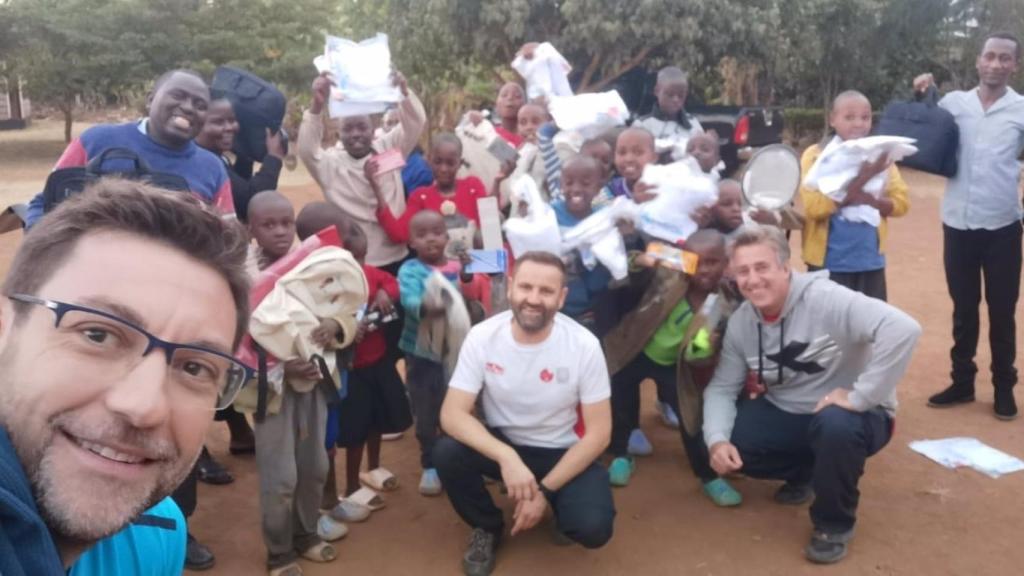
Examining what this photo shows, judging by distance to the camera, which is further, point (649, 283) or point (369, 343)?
point (649, 283)

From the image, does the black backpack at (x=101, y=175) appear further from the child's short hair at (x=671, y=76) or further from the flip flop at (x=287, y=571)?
the child's short hair at (x=671, y=76)

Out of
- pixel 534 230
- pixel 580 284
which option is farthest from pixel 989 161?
pixel 534 230

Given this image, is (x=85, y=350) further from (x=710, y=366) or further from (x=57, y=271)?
(x=710, y=366)

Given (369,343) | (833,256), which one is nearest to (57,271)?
(369,343)

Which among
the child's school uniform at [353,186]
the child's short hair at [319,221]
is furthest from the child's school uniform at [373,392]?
the child's school uniform at [353,186]

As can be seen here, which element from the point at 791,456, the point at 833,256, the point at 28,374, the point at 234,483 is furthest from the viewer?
the point at 833,256

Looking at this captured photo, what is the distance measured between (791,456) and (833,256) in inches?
53.7

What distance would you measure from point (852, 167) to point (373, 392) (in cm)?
274

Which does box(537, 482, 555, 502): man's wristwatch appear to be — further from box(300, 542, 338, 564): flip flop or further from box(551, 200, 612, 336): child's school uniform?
box(551, 200, 612, 336): child's school uniform

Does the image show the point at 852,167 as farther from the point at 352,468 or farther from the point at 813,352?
the point at 352,468

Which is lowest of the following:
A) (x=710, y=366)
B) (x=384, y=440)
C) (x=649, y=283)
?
(x=384, y=440)

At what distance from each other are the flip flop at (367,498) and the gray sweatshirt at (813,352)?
1556 millimetres

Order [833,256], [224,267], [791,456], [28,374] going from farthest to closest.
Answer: [833,256] < [791,456] < [224,267] < [28,374]

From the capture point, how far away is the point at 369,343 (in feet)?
13.6
